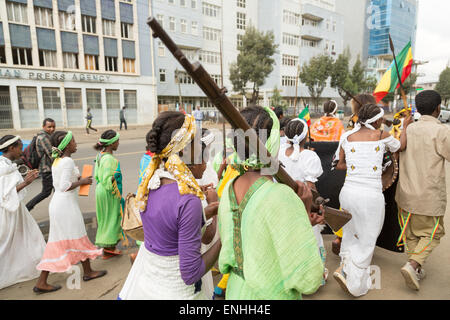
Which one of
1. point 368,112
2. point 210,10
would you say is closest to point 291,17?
point 210,10

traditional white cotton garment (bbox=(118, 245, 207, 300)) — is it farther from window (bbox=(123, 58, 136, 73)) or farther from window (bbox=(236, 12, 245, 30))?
window (bbox=(236, 12, 245, 30))

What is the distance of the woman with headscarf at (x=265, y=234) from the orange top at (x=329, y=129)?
4047 millimetres

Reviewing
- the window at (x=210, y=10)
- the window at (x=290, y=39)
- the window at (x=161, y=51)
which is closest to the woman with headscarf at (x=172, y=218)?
the window at (x=161, y=51)

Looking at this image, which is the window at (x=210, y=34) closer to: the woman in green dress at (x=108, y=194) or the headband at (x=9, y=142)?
the woman in green dress at (x=108, y=194)

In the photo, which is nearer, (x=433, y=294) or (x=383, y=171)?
(x=433, y=294)

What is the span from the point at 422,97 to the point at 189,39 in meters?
31.3

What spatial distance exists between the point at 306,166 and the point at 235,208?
80.7 inches

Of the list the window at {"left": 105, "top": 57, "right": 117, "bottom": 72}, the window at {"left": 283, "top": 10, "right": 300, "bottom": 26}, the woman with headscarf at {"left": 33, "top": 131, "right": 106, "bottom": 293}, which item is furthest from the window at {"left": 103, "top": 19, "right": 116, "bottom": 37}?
the woman with headscarf at {"left": 33, "top": 131, "right": 106, "bottom": 293}

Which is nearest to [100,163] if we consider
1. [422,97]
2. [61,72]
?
[422,97]

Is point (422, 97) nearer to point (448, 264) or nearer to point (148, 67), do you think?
point (448, 264)

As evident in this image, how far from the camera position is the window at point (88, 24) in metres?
24.2

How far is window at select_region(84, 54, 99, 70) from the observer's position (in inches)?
983

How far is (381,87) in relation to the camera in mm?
5043

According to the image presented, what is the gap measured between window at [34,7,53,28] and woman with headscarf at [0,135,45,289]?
24653mm
